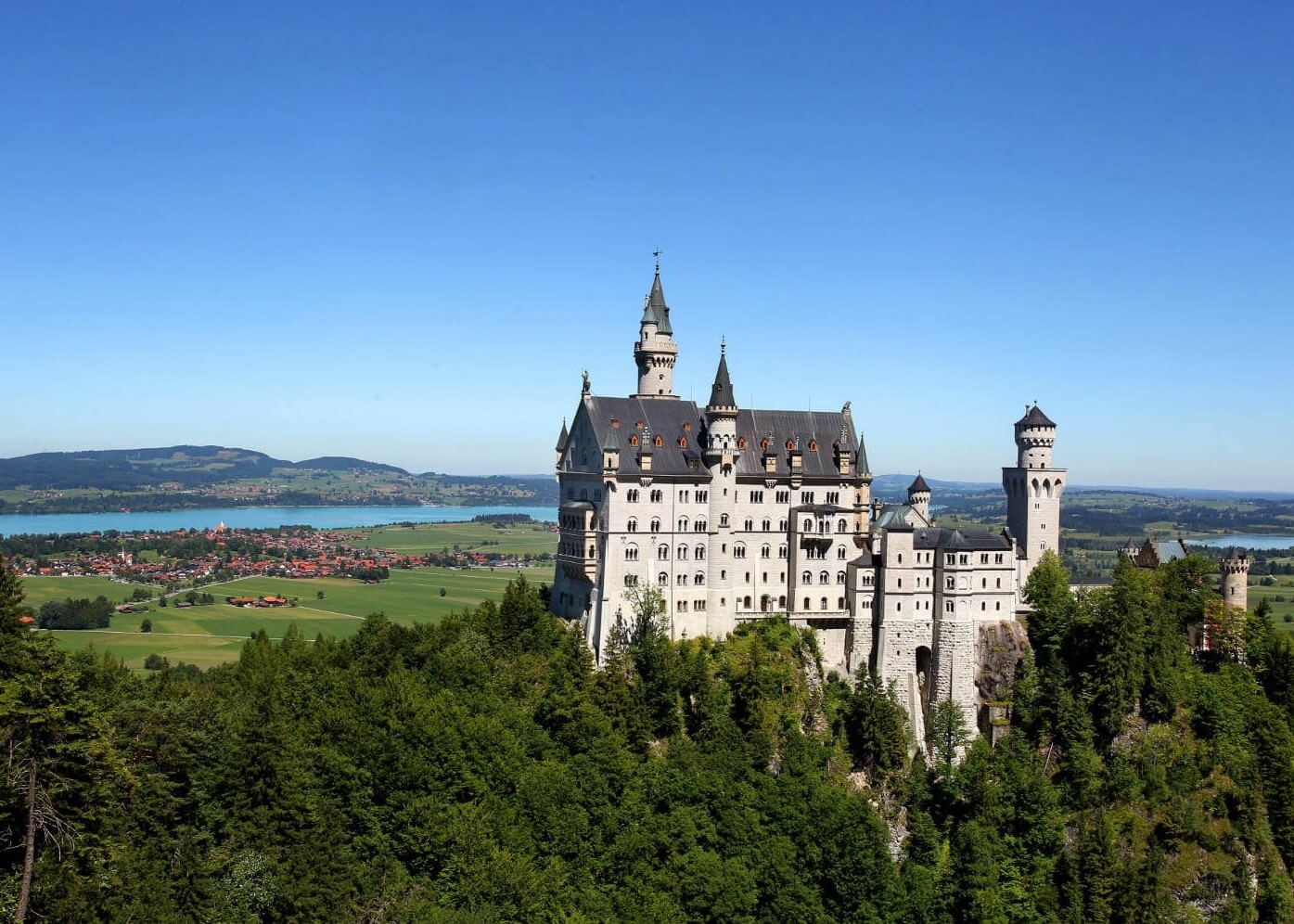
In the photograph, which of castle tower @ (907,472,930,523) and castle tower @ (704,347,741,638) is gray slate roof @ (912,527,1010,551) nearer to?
castle tower @ (907,472,930,523)

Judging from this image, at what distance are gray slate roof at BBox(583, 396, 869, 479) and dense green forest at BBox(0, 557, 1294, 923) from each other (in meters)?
10.5

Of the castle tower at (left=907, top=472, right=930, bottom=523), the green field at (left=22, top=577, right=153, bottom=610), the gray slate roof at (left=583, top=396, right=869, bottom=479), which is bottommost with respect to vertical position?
the green field at (left=22, top=577, right=153, bottom=610)

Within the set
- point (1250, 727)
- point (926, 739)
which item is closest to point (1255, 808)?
point (1250, 727)

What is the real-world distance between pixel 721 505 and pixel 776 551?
5770 millimetres

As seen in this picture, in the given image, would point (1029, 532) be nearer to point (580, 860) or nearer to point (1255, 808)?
point (1255, 808)

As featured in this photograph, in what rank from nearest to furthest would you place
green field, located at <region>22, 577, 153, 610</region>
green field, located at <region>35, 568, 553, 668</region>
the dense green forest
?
1. the dense green forest
2. green field, located at <region>35, 568, 553, 668</region>
3. green field, located at <region>22, 577, 153, 610</region>

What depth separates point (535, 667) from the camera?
79.4m

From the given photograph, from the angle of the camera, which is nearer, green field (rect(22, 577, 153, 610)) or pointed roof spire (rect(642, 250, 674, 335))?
pointed roof spire (rect(642, 250, 674, 335))

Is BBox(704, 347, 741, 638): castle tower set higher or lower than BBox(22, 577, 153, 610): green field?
higher

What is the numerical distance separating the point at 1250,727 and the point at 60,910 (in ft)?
244

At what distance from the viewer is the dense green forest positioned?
176ft

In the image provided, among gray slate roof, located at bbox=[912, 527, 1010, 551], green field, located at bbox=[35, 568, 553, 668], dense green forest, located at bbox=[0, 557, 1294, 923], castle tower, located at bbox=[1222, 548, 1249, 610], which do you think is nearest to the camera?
dense green forest, located at bbox=[0, 557, 1294, 923]

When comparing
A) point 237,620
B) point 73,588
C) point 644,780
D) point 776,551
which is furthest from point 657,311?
point 73,588

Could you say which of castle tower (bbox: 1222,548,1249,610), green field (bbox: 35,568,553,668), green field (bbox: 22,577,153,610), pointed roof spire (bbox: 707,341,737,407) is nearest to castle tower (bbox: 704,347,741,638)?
pointed roof spire (bbox: 707,341,737,407)
